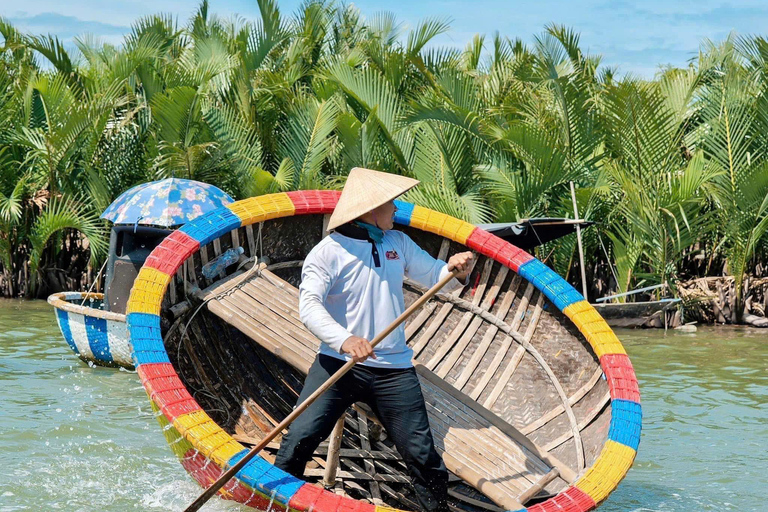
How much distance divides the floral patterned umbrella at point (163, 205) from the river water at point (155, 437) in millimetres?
1305

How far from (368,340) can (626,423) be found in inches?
50.3

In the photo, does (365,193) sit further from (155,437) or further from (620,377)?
(155,437)

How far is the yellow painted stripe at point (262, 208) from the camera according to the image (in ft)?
17.6

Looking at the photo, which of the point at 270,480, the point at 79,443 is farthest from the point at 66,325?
the point at 270,480

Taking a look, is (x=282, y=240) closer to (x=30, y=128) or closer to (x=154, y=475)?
(x=154, y=475)

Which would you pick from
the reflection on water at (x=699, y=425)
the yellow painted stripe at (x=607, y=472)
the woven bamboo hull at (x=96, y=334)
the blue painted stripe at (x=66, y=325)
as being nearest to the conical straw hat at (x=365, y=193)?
the yellow painted stripe at (x=607, y=472)

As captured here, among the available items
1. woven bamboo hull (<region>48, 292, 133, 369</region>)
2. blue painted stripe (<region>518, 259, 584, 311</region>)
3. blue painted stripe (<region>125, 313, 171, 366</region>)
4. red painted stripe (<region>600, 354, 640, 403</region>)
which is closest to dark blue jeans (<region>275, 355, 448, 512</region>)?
blue painted stripe (<region>125, 313, 171, 366</region>)

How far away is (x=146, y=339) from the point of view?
169 inches

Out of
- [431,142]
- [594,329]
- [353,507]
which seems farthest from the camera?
[431,142]

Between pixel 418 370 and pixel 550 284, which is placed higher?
pixel 550 284

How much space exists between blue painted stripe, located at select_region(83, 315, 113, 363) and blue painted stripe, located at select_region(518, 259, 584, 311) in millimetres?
3642

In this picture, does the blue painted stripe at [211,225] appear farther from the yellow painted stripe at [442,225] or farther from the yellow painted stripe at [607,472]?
the yellow painted stripe at [607,472]

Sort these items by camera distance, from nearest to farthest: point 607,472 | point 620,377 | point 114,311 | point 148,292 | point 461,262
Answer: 1. point 461,262
2. point 607,472
3. point 620,377
4. point 148,292
5. point 114,311

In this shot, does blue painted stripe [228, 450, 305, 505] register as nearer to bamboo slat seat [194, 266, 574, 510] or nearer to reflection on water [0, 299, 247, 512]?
reflection on water [0, 299, 247, 512]
